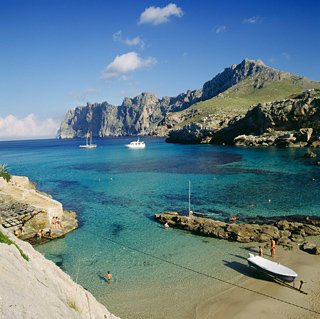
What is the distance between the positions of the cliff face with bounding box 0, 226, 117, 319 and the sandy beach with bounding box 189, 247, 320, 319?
10266 mm

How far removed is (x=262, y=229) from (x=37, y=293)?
27.7 metres

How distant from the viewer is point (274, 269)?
76.1ft

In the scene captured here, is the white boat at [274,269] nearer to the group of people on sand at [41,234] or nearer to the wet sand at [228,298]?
the wet sand at [228,298]

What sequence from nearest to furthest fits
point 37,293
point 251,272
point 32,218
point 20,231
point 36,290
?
point 37,293
point 36,290
point 251,272
point 20,231
point 32,218

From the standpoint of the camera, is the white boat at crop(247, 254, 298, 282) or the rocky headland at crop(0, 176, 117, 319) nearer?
the rocky headland at crop(0, 176, 117, 319)

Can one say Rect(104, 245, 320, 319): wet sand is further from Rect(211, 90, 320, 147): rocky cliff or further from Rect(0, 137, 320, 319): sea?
Rect(211, 90, 320, 147): rocky cliff

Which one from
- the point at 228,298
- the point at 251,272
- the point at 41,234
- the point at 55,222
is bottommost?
the point at 228,298

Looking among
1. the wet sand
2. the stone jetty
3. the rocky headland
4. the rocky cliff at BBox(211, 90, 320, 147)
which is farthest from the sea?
the rocky cliff at BBox(211, 90, 320, 147)

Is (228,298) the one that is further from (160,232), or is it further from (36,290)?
(36,290)

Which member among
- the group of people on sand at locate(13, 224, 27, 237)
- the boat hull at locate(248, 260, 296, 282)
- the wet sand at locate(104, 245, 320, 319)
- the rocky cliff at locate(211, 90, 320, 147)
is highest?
the rocky cliff at locate(211, 90, 320, 147)

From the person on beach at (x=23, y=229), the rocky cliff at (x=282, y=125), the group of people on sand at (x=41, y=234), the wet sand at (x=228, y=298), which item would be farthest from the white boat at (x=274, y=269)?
the rocky cliff at (x=282, y=125)

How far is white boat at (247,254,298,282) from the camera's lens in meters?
22.4

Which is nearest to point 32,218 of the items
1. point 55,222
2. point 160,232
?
point 55,222

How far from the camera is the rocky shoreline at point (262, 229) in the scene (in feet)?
100
